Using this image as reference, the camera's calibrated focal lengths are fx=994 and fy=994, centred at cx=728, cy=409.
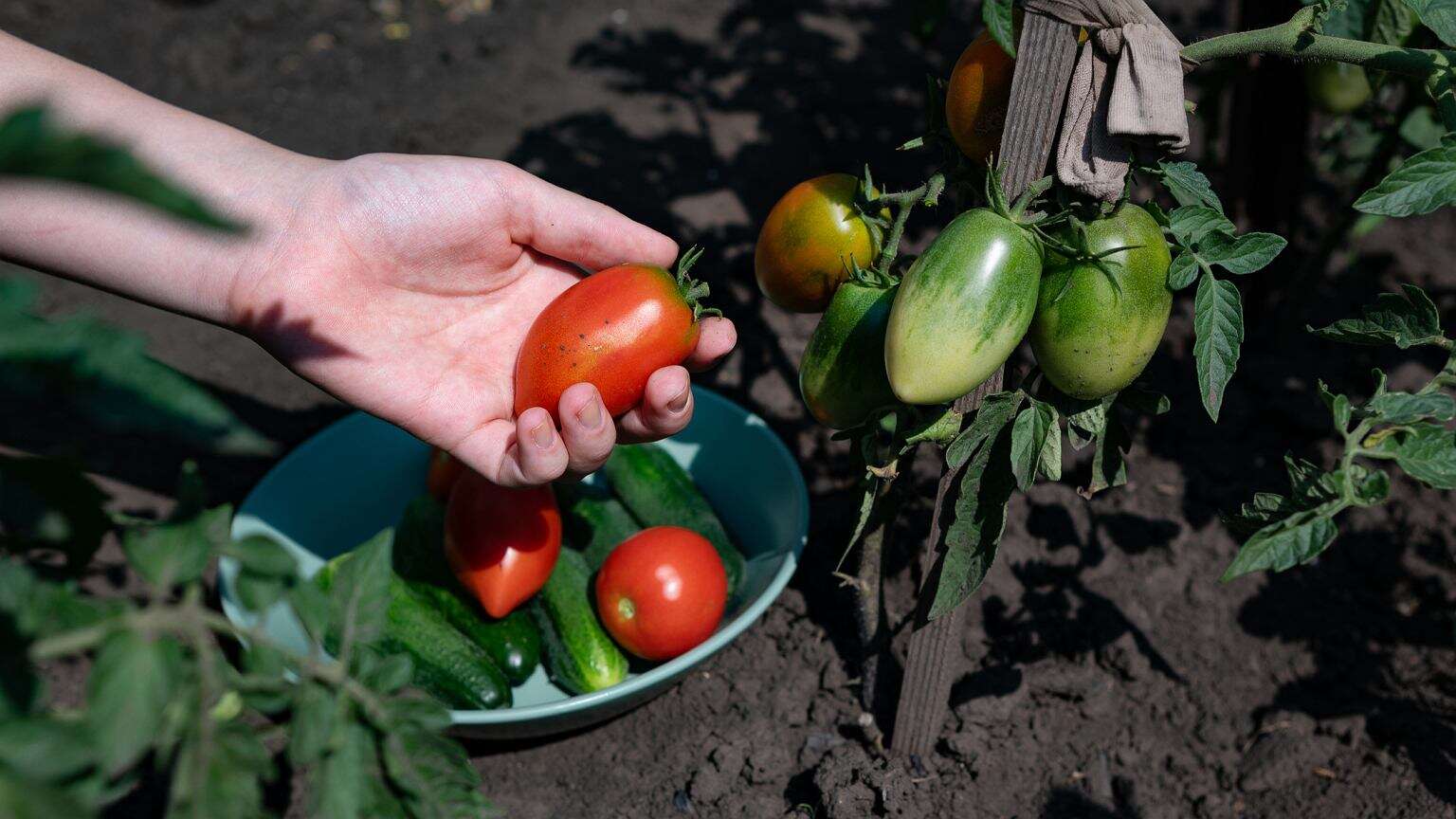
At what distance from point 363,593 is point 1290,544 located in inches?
43.6

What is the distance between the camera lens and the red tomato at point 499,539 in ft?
7.14

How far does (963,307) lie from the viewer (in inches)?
50.3

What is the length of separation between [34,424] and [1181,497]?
338cm

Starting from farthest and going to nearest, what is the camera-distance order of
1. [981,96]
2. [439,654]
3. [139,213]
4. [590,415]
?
[439,654] → [139,213] → [590,415] → [981,96]

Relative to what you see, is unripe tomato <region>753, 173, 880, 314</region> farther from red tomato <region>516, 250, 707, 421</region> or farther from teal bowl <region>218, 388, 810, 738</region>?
teal bowl <region>218, 388, 810, 738</region>

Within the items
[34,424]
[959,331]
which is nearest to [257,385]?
[34,424]

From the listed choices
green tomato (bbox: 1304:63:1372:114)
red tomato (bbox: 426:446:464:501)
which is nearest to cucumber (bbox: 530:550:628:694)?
red tomato (bbox: 426:446:464:501)

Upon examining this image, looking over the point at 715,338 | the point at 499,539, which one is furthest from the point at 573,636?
the point at 715,338

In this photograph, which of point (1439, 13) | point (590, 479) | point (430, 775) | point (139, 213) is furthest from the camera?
point (590, 479)

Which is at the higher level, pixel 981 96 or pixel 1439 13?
pixel 1439 13

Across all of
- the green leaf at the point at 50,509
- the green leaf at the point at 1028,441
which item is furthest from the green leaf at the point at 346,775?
the green leaf at the point at 1028,441

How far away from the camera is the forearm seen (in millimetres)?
1986

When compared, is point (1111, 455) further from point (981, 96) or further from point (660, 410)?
point (660, 410)

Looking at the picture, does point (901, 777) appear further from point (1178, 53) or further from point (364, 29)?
point (364, 29)
